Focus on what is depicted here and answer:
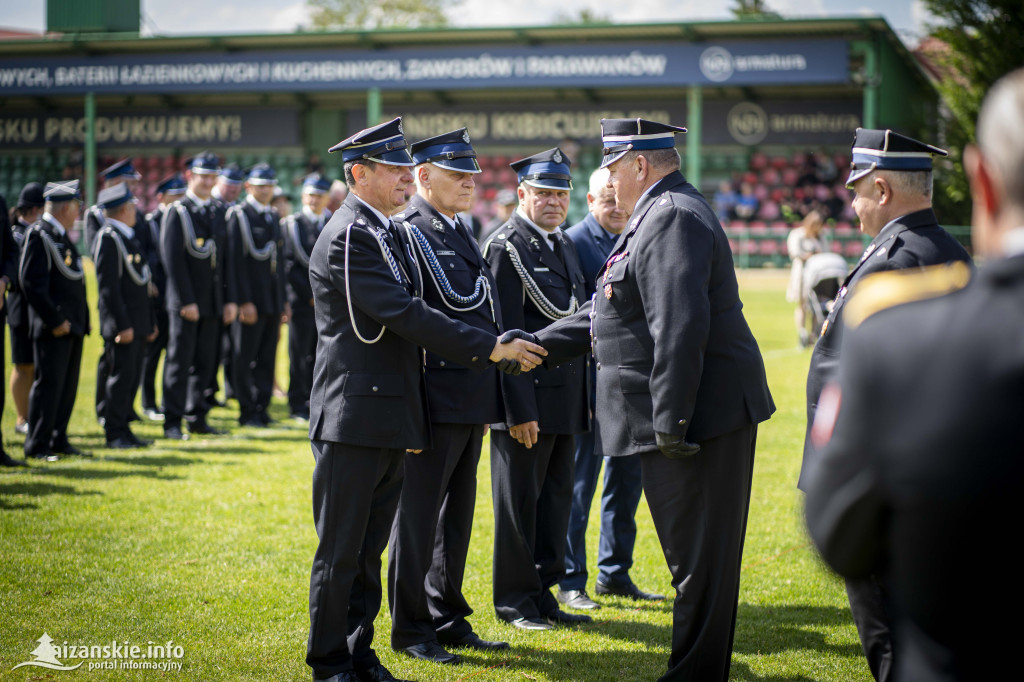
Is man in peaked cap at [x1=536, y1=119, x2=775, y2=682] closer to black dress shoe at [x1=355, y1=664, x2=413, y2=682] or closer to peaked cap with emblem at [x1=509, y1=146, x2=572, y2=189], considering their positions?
black dress shoe at [x1=355, y1=664, x2=413, y2=682]

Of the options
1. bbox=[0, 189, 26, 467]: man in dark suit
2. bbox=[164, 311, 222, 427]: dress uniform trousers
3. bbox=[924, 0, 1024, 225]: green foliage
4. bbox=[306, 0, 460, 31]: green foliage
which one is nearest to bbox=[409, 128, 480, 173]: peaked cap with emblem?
bbox=[0, 189, 26, 467]: man in dark suit

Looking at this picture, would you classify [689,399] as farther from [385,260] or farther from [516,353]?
[385,260]

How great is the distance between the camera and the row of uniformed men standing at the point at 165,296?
28.0ft

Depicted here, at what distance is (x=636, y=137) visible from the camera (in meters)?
4.10

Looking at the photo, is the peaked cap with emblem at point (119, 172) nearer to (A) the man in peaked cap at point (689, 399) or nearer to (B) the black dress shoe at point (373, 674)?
(B) the black dress shoe at point (373, 674)

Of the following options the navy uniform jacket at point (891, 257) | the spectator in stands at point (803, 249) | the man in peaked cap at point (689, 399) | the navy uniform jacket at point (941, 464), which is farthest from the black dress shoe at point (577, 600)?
the spectator in stands at point (803, 249)

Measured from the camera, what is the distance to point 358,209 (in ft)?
13.8

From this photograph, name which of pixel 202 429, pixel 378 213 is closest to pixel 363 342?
pixel 378 213

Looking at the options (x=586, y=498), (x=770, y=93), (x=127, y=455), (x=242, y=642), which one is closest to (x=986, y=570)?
(x=242, y=642)

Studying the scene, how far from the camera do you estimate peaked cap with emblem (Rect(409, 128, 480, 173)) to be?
189 inches

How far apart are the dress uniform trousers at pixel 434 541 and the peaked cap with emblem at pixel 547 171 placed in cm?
140

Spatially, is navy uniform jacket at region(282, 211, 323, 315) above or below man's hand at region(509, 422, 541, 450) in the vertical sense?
above

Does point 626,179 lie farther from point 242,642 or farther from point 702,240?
point 242,642

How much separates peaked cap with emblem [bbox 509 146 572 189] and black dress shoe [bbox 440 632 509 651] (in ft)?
7.52
